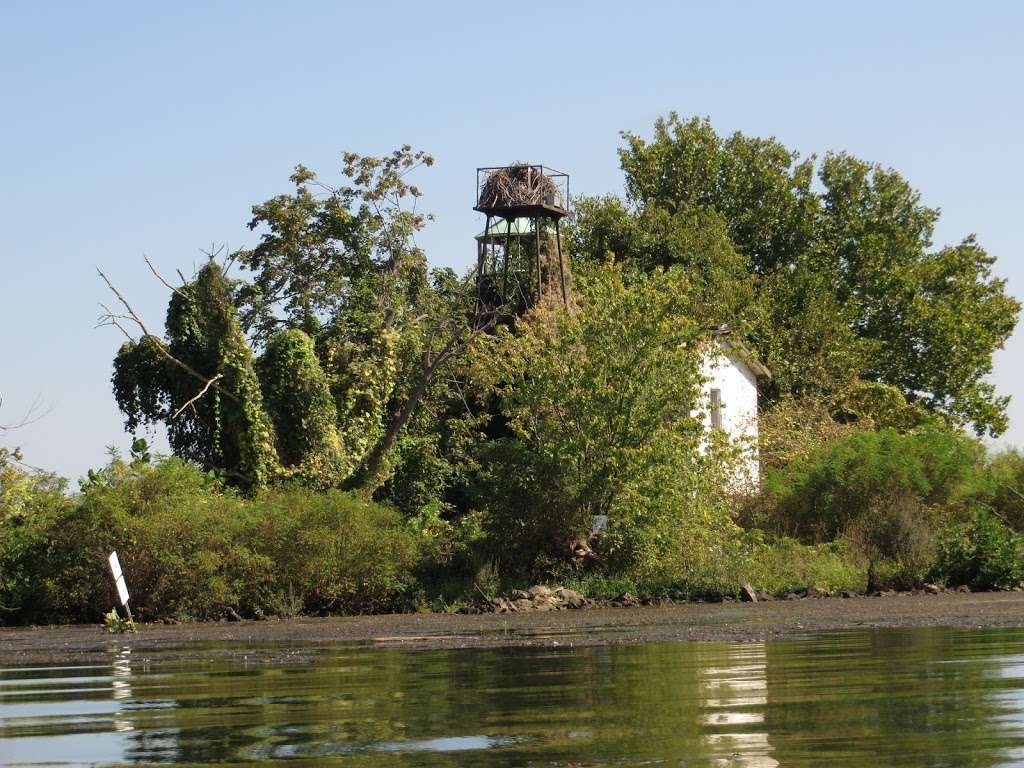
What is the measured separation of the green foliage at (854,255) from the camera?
214 feet

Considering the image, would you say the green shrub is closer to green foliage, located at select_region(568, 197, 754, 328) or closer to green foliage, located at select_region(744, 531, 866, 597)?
green foliage, located at select_region(744, 531, 866, 597)

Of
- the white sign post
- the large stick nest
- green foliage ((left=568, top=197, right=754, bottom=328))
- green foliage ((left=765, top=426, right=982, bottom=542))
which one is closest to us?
the white sign post

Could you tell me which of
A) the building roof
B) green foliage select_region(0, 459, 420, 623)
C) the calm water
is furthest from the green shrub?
the calm water

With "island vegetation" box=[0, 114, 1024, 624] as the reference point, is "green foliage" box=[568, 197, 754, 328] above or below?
above

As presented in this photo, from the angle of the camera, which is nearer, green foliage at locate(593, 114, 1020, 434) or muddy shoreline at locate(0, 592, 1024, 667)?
muddy shoreline at locate(0, 592, 1024, 667)

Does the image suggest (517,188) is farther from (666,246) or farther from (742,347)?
(666,246)

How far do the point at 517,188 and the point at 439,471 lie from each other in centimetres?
933

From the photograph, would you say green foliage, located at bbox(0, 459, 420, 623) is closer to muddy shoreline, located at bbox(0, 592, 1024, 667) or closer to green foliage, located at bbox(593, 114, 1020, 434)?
muddy shoreline, located at bbox(0, 592, 1024, 667)

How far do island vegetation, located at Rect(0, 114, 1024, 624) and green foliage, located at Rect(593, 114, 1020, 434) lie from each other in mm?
10363

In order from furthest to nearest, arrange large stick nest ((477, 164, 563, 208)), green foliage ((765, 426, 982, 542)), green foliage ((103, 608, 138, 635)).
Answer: large stick nest ((477, 164, 563, 208)) → green foliage ((765, 426, 982, 542)) → green foliage ((103, 608, 138, 635))

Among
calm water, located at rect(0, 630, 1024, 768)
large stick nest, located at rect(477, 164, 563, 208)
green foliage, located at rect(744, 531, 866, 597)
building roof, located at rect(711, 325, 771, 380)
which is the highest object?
large stick nest, located at rect(477, 164, 563, 208)

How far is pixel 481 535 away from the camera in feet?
109

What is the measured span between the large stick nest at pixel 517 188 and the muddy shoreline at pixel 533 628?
18550mm

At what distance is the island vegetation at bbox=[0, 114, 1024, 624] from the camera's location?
101 ft
